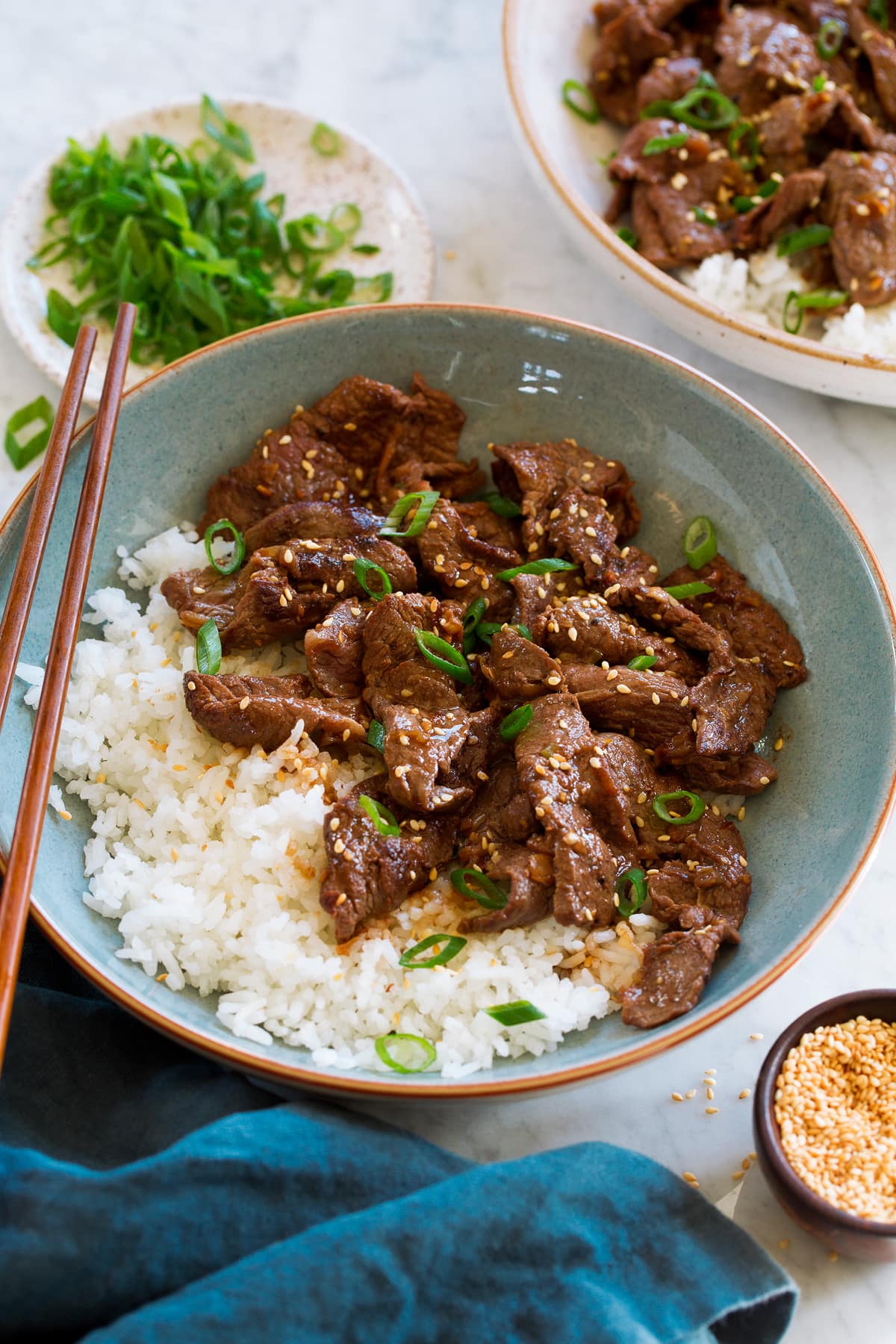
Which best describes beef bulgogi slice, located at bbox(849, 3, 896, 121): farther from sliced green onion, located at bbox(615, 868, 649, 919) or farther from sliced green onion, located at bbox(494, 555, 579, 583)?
sliced green onion, located at bbox(615, 868, 649, 919)

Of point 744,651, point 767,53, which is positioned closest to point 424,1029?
point 744,651

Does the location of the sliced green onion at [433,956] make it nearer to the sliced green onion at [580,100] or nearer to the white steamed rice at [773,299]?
the white steamed rice at [773,299]

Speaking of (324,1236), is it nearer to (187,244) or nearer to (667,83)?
(187,244)

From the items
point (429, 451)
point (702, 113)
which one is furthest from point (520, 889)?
point (702, 113)

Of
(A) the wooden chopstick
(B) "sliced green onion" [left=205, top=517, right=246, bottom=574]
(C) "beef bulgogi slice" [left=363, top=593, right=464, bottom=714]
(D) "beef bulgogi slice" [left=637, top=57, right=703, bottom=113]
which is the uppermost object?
(A) the wooden chopstick

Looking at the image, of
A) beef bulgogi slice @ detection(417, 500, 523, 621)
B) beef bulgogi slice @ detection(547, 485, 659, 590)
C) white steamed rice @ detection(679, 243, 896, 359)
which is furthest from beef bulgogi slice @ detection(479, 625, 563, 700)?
white steamed rice @ detection(679, 243, 896, 359)

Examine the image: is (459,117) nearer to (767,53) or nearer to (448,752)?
(767,53)
